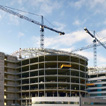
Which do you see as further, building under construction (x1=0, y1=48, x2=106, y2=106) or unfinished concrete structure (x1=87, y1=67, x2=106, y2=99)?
unfinished concrete structure (x1=87, y1=67, x2=106, y2=99)

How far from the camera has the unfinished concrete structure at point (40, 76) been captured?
9980cm

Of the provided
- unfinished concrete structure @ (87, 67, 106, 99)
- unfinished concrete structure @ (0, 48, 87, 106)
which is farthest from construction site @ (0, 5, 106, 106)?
unfinished concrete structure @ (87, 67, 106, 99)

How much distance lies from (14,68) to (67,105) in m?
41.5

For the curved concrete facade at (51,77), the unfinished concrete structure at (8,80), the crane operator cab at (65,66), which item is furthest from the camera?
the unfinished concrete structure at (8,80)

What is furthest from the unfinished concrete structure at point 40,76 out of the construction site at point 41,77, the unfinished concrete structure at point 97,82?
the unfinished concrete structure at point 97,82

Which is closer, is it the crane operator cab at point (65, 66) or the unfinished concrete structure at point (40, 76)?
the crane operator cab at point (65, 66)

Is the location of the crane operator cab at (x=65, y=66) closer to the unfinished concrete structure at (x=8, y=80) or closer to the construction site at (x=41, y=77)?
the construction site at (x=41, y=77)

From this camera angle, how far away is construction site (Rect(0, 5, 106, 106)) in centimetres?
9875

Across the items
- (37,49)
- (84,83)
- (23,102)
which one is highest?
(37,49)

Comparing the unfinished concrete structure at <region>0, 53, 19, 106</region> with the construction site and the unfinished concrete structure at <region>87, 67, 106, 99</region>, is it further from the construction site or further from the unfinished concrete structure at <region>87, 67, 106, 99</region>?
the unfinished concrete structure at <region>87, 67, 106, 99</region>

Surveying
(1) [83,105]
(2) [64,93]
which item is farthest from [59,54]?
(1) [83,105]

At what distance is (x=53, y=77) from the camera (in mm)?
101125

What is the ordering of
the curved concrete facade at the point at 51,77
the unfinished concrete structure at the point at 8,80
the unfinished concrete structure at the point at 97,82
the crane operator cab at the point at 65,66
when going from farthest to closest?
the unfinished concrete structure at the point at 97,82 < the unfinished concrete structure at the point at 8,80 < the curved concrete facade at the point at 51,77 < the crane operator cab at the point at 65,66

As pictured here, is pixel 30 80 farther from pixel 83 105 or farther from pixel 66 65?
pixel 83 105
